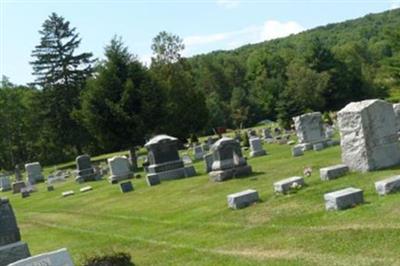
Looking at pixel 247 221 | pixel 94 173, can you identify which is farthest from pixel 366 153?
pixel 94 173

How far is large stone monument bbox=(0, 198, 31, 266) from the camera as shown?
11.2 m

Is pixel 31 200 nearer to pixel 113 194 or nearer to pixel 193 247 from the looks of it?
pixel 113 194

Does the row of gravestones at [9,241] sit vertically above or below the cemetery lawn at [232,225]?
above

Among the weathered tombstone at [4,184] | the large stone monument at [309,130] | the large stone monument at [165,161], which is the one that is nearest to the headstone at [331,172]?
the large stone monument at [165,161]

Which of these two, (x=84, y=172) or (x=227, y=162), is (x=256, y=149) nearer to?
(x=227, y=162)

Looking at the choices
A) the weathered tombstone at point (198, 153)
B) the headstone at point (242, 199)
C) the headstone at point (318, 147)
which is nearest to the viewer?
the headstone at point (242, 199)

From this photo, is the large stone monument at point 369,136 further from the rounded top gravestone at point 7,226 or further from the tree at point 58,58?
the tree at point 58,58

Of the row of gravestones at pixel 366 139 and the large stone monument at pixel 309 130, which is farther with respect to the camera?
the large stone monument at pixel 309 130

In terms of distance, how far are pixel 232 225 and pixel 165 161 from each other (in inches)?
583

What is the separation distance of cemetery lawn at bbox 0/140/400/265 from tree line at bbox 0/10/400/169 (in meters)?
15.0

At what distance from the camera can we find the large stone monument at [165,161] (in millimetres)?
27266

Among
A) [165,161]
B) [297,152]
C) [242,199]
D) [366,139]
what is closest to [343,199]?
[242,199]

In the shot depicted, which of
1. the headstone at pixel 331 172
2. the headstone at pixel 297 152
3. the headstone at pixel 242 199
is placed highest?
the headstone at pixel 297 152

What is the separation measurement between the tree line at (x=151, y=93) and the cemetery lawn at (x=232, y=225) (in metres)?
15.0
